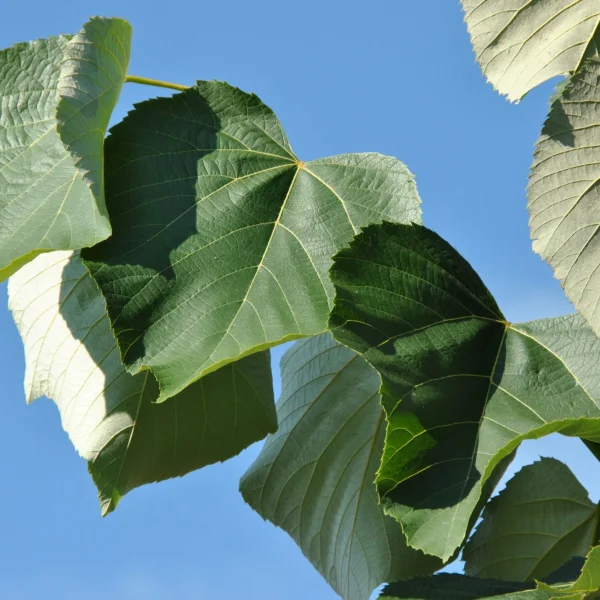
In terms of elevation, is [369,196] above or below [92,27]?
below

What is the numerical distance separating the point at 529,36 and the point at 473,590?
516 millimetres

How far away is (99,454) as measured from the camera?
0.91m

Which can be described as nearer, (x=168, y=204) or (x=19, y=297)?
(x=168, y=204)

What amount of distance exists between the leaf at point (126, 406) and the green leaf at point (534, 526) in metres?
0.26

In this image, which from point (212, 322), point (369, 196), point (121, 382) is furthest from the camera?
point (121, 382)

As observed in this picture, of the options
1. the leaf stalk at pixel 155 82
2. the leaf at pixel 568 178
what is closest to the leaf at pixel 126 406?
the leaf stalk at pixel 155 82

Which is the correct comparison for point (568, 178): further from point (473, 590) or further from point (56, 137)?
point (56, 137)

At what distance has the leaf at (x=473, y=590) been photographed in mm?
636

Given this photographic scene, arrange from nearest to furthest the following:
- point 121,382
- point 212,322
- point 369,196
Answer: point 212,322 → point 369,196 → point 121,382

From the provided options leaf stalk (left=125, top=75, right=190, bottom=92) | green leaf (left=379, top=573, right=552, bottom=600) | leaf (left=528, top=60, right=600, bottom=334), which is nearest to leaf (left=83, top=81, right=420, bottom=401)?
leaf stalk (left=125, top=75, right=190, bottom=92)

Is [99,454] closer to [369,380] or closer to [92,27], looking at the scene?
[369,380]

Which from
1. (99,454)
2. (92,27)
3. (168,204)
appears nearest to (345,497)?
(99,454)

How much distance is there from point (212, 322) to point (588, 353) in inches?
13.9

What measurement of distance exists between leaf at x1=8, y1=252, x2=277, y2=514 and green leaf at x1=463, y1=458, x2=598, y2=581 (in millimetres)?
260
